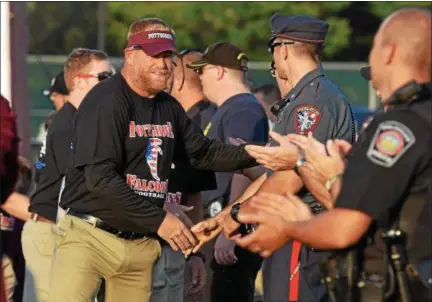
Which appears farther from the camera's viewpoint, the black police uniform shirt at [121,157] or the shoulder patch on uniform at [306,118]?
the black police uniform shirt at [121,157]

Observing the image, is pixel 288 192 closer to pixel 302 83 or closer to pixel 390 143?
pixel 390 143

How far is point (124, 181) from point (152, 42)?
0.92m

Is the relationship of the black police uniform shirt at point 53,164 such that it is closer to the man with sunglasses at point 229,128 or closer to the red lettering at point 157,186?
the man with sunglasses at point 229,128

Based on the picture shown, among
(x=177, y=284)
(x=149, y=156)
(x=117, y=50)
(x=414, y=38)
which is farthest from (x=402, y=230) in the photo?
(x=117, y=50)

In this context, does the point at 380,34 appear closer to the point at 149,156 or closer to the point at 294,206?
the point at 294,206

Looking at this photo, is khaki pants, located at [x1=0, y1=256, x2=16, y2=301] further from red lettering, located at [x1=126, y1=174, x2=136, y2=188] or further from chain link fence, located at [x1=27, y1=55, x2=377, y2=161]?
chain link fence, located at [x1=27, y1=55, x2=377, y2=161]

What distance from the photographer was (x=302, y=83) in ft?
21.8

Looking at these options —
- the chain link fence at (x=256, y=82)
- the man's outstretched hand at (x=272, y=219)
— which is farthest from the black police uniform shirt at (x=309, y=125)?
the chain link fence at (x=256, y=82)

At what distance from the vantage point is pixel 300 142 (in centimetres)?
519

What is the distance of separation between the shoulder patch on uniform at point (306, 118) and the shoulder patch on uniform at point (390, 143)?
1.89 meters

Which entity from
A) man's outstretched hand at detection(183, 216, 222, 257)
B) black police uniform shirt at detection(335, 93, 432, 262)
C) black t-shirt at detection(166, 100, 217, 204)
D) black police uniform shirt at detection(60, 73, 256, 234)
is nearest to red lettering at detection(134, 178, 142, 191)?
black police uniform shirt at detection(60, 73, 256, 234)

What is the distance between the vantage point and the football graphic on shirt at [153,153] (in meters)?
6.93

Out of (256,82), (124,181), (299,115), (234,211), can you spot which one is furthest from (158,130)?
(256,82)

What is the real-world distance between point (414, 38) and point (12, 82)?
808 cm
